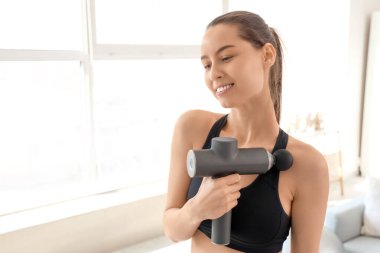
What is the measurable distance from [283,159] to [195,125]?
0.83 ft

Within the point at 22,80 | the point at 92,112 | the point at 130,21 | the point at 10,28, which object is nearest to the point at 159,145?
the point at 92,112

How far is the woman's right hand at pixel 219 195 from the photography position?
0.75 metres

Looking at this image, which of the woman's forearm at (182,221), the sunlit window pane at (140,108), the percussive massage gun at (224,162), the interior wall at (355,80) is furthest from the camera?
the interior wall at (355,80)

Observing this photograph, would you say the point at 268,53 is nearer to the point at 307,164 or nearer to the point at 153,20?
the point at 307,164

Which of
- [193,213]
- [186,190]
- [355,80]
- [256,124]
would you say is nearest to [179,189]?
[186,190]

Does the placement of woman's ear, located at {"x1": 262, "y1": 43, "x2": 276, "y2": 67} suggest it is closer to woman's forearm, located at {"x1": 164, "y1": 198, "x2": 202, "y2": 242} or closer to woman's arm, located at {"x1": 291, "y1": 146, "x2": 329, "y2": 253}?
woman's arm, located at {"x1": 291, "y1": 146, "x2": 329, "y2": 253}

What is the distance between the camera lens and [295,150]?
0.90m

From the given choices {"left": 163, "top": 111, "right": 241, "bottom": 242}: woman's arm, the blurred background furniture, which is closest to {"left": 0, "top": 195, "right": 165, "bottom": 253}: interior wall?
the blurred background furniture

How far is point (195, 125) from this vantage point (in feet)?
3.24

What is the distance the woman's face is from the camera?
0.79 metres

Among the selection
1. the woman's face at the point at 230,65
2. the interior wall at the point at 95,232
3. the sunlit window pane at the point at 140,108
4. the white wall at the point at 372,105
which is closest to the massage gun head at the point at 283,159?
the woman's face at the point at 230,65

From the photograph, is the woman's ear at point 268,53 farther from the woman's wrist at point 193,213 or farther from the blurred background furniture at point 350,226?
the blurred background furniture at point 350,226

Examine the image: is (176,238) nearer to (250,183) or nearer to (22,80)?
(250,183)

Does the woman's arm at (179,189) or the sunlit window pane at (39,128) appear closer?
the woman's arm at (179,189)
